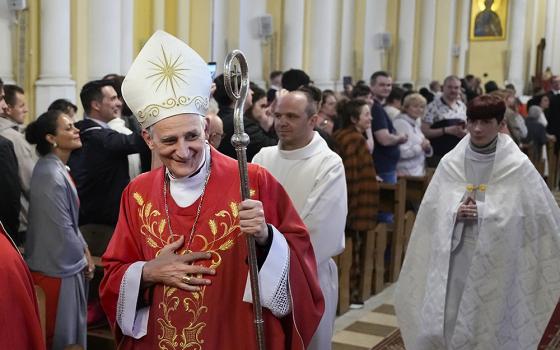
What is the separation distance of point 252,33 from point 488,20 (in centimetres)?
1454

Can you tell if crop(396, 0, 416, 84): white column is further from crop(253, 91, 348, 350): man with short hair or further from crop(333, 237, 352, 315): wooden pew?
crop(253, 91, 348, 350): man with short hair

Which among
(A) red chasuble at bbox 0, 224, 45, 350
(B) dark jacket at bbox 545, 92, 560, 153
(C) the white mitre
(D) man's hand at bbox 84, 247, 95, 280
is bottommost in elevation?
(D) man's hand at bbox 84, 247, 95, 280

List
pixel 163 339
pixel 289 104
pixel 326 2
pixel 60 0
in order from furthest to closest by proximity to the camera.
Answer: pixel 326 2 < pixel 60 0 < pixel 289 104 < pixel 163 339

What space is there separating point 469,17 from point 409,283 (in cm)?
2204

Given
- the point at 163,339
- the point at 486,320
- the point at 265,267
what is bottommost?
the point at 486,320

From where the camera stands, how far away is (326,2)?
15.3m

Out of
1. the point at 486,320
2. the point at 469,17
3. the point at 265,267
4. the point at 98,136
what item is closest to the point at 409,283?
the point at 486,320

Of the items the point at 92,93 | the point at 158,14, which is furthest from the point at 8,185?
the point at 158,14

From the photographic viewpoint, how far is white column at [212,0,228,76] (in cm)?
1298

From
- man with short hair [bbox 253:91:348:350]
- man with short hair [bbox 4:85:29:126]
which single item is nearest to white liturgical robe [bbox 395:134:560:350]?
man with short hair [bbox 253:91:348:350]

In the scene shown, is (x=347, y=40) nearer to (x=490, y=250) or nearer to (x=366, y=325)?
(x=366, y=325)

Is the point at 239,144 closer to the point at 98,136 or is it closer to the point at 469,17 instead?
the point at 98,136

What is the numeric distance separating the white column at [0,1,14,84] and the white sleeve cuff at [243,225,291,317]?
21.5 feet

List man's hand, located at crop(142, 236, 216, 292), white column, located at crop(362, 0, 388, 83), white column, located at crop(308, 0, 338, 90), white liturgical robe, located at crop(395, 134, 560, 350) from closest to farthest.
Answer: man's hand, located at crop(142, 236, 216, 292), white liturgical robe, located at crop(395, 134, 560, 350), white column, located at crop(308, 0, 338, 90), white column, located at crop(362, 0, 388, 83)
